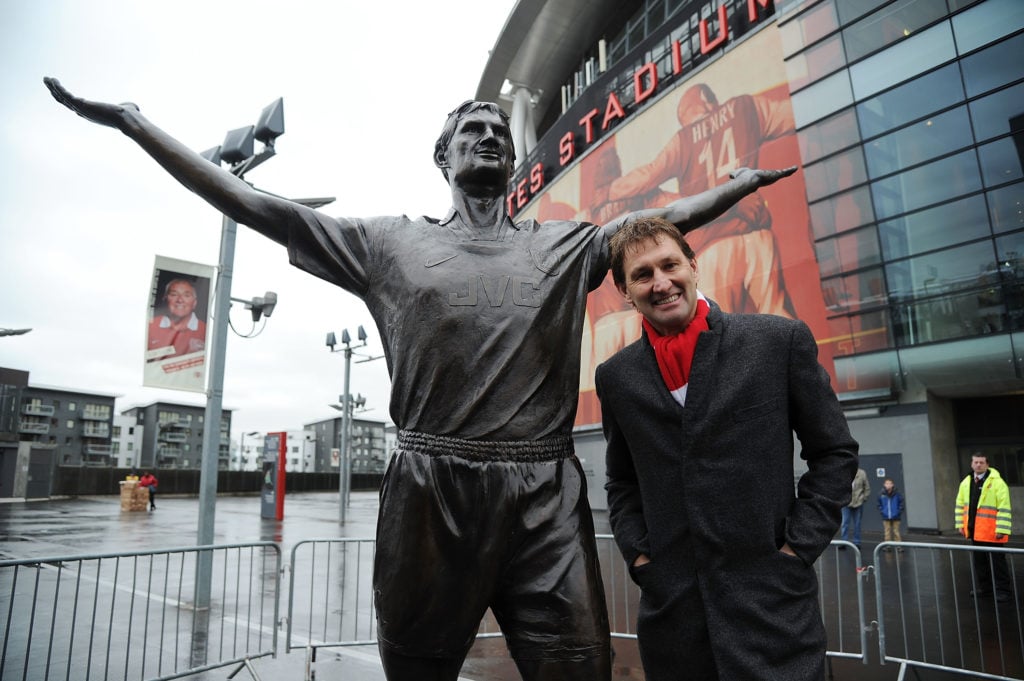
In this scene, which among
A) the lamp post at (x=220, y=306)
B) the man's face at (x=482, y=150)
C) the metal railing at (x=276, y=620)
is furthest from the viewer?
the lamp post at (x=220, y=306)

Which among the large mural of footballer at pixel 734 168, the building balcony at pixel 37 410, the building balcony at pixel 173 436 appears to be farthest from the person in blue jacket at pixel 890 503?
the building balcony at pixel 173 436

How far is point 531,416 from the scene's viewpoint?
2.09 m

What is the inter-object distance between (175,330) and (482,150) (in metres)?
6.90

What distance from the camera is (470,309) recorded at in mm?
2127

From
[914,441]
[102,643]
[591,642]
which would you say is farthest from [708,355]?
[914,441]

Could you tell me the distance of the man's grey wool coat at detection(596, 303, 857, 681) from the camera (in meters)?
1.89

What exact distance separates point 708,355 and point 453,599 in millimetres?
962

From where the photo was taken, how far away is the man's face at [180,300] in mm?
8188

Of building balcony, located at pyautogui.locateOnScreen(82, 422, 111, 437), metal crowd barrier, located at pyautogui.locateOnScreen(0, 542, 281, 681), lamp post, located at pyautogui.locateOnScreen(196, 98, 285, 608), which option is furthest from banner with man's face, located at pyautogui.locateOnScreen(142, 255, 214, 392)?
building balcony, located at pyautogui.locateOnScreen(82, 422, 111, 437)

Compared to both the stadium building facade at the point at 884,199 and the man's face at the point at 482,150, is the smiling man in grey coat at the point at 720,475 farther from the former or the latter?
the stadium building facade at the point at 884,199

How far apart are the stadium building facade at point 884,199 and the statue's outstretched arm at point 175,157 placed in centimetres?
1735

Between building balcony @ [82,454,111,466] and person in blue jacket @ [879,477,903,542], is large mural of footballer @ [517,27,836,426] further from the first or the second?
building balcony @ [82,454,111,466]

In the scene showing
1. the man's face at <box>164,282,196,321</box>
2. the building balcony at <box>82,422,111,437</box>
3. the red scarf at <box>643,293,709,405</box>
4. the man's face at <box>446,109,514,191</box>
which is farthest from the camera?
the building balcony at <box>82,422,111,437</box>

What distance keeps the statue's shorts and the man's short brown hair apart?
23.3 inches
